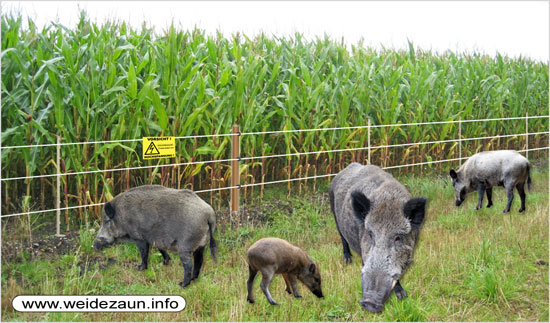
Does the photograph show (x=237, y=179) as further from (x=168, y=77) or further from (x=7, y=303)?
(x=7, y=303)

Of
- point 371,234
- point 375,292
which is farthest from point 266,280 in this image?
point 375,292

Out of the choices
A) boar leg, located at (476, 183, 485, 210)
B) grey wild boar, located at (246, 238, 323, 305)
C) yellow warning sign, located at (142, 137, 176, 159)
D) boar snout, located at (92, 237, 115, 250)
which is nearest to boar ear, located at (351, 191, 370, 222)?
grey wild boar, located at (246, 238, 323, 305)

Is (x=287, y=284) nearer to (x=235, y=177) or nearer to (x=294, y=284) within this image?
(x=294, y=284)

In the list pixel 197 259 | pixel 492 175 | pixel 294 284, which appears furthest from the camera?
pixel 492 175

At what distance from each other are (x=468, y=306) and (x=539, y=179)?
6.96m

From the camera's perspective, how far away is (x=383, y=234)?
11.6 ft

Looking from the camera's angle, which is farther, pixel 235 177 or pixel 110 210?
pixel 235 177

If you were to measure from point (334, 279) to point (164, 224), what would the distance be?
1514 millimetres

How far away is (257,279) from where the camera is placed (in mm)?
4262

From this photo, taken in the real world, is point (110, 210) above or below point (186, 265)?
above

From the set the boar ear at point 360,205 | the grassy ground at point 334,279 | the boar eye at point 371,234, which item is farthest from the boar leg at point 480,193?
the boar eye at point 371,234

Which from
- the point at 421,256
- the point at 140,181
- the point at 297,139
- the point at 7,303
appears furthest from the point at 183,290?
the point at 297,139

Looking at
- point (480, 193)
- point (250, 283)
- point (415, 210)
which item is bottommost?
point (250, 283)

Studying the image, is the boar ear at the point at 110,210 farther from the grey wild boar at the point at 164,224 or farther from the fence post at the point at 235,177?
the fence post at the point at 235,177
